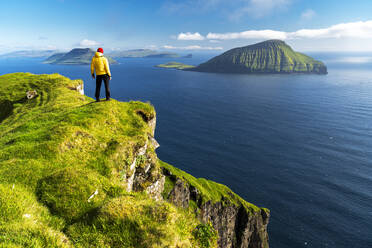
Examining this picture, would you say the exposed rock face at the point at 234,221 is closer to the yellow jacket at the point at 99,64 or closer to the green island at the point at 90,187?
the green island at the point at 90,187

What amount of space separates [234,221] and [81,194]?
5230 centimetres

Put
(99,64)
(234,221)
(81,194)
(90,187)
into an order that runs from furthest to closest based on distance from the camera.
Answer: (234,221) → (99,64) → (90,187) → (81,194)

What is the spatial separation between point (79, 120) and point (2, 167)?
253 inches

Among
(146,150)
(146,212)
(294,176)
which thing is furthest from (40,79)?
(294,176)

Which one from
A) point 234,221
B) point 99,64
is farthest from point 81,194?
point 234,221

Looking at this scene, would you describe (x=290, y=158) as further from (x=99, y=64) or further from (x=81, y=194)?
(x=81, y=194)

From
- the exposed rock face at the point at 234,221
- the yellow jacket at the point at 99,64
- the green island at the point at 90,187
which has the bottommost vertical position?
the exposed rock face at the point at 234,221

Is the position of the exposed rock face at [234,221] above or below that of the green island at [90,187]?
below

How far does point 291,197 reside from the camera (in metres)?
65.2

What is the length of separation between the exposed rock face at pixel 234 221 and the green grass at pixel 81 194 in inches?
1250

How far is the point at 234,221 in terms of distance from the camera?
51.7 meters

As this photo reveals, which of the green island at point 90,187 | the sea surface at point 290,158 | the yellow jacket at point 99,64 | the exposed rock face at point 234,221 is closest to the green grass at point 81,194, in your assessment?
the green island at point 90,187

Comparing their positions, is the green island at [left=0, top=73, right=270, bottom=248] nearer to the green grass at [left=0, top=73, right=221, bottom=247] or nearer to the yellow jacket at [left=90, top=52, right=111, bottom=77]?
the green grass at [left=0, top=73, right=221, bottom=247]

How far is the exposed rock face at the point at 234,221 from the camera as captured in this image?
46.8 m
